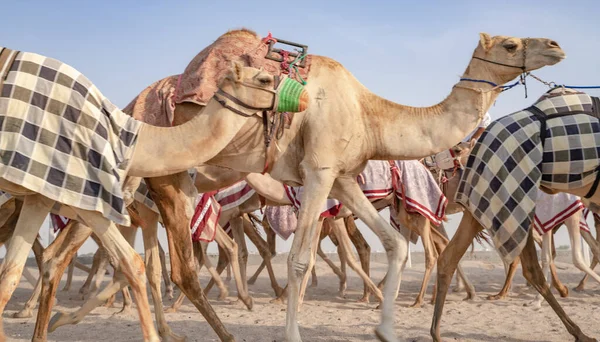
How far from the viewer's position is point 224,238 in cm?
992

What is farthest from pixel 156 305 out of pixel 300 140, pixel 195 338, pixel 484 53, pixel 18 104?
pixel 484 53

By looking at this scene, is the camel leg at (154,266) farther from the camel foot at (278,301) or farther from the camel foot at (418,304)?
the camel foot at (418,304)

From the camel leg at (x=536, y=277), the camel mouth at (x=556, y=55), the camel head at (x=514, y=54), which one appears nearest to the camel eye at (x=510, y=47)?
the camel head at (x=514, y=54)

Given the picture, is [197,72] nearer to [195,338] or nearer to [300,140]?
[300,140]

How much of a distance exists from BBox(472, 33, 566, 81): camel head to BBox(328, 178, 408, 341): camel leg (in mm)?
1462

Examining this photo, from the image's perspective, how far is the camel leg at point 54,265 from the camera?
5691 millimetres

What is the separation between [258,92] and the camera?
527 centimetres

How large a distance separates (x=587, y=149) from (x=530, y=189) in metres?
0.52

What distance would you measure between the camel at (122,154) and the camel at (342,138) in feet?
2.33

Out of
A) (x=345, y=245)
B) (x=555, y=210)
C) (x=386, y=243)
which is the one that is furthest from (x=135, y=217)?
(x=555, y=210)

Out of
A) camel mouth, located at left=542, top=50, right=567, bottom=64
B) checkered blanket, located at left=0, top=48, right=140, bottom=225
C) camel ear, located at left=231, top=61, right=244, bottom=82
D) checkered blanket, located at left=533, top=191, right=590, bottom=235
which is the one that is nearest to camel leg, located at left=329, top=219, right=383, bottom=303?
checkered blanket, located at left=533, top=191, right=590, bottom=235

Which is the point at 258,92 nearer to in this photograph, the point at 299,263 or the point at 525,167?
the point at 299,263

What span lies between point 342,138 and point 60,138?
2.17m

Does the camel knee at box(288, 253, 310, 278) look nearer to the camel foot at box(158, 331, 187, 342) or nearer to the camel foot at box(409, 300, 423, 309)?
the camel foot at box(158, 331, 187, 342)
